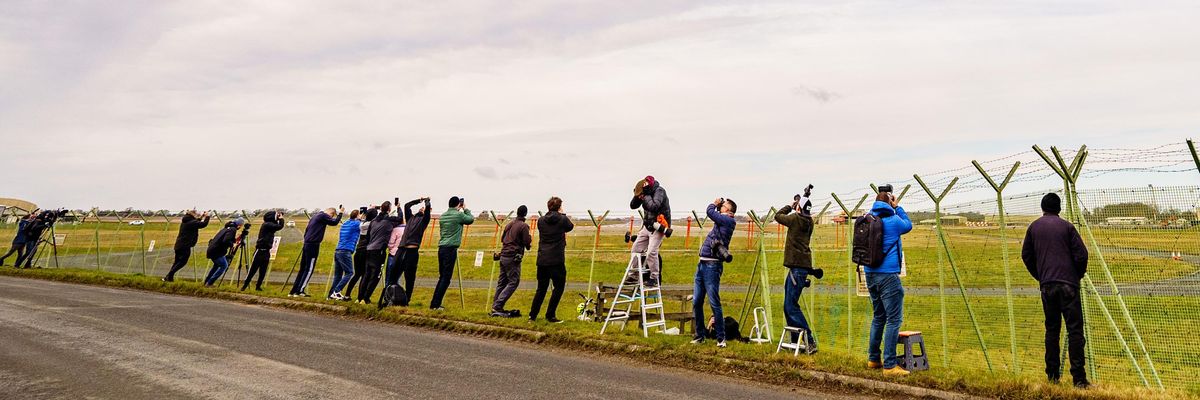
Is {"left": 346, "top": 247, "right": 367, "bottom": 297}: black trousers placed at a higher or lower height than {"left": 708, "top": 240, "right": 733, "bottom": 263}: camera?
lower

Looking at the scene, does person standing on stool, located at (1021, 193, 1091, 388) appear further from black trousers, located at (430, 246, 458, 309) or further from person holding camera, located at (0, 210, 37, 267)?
person holding camera, located at (0, 210, 37, 267)

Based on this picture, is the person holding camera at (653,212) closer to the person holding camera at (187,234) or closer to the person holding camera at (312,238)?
the person holding camera at (312,238)

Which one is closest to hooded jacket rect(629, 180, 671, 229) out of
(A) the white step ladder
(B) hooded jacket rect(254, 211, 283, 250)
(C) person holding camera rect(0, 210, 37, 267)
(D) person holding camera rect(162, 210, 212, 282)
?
(A) the white step ladder

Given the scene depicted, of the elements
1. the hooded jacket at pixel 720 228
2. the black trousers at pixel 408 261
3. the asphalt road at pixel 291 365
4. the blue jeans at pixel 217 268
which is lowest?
the asphalt road at pixel 291 365

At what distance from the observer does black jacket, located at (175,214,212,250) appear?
58.4 ft

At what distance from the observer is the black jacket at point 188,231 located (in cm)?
1780

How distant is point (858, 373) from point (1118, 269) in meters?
2.99

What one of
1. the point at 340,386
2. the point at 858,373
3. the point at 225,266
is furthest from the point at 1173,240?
the point at 225,266

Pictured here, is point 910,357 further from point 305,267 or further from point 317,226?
point 305,267

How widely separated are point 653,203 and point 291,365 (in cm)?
517

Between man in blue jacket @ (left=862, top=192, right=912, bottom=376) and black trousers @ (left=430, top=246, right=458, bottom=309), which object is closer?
man in blue jacket @ (left=862, top=192, right=912, bottom=376)

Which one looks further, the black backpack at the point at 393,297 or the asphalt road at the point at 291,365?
the black backpack at the point at 393,297

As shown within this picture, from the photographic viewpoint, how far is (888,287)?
762cm

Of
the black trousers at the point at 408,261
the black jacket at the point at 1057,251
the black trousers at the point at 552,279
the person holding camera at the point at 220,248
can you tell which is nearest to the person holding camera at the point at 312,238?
the person holding camera at the point at 220,248
